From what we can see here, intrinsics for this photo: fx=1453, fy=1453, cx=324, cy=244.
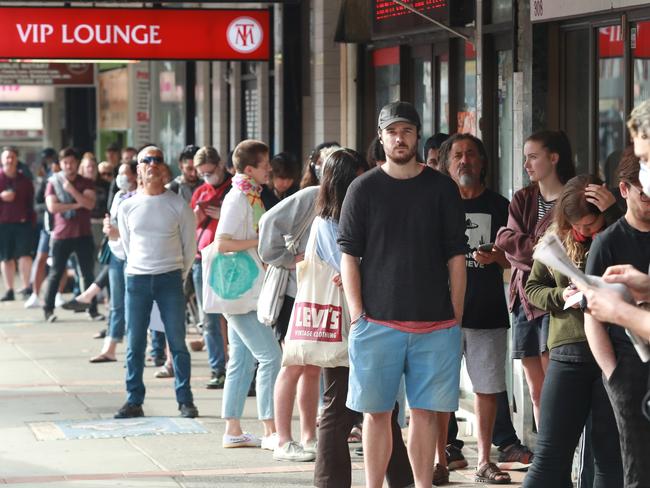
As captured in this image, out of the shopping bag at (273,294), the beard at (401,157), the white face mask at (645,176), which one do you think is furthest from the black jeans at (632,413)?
the shopping bag at (273,294)

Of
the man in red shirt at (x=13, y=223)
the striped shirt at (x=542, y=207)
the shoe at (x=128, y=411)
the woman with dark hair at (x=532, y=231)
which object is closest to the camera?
the woman with dark hair at (x=532, y=231)

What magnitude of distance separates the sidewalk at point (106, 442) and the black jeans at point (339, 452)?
0.59 metres

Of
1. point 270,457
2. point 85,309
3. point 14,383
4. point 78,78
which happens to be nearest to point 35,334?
point 85,309

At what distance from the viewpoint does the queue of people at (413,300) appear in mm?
5855

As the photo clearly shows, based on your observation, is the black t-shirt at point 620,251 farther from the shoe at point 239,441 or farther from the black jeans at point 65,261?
the black jeans at point 65,261

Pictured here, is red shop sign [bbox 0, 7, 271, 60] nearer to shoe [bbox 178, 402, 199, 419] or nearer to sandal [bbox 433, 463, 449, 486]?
shoe [bbox 178, 402, 199, 419]

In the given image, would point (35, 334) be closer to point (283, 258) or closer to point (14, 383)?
point (14, 383)

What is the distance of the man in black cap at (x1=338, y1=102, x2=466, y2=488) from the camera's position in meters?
6.89

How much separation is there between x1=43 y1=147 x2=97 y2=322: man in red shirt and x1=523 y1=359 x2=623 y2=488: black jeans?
438 inches

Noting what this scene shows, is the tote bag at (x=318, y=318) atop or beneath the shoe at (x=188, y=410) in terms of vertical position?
atop

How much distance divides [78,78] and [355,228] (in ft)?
64.0

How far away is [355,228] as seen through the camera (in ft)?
22.9

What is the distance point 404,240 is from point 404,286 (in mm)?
218

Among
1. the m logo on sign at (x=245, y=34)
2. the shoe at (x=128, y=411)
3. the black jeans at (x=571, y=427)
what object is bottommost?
the shoe at (x=128, y=411)
